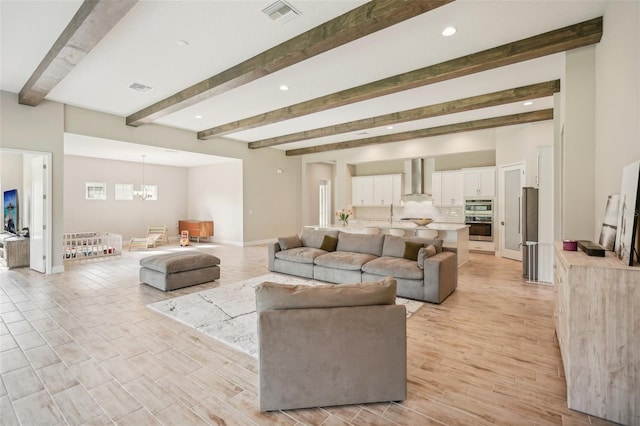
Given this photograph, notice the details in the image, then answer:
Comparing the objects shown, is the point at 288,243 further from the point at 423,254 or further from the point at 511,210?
the point at 511,210

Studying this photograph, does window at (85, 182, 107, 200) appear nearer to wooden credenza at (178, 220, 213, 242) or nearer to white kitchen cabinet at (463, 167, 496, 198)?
wooden credenza at (178, 220, 213, 242)

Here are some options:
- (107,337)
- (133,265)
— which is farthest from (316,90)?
(133,265)

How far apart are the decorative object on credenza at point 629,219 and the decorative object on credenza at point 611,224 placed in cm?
15

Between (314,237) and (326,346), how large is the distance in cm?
406

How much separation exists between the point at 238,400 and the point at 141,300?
2828mm

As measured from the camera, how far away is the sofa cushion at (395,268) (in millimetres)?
4121

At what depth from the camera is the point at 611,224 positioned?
2.39 m

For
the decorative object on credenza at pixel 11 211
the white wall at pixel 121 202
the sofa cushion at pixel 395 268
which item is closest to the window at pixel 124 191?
the white wall at pixel 121 202

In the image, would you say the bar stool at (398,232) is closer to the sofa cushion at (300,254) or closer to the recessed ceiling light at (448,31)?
the sofa cushion at (300,254)

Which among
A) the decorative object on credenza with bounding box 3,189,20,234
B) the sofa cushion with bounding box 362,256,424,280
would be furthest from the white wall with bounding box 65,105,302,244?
the sofa cushion with bounding box 362,256,424,280

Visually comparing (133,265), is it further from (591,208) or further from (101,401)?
(591,208)

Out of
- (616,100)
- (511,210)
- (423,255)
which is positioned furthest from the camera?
(511,210)

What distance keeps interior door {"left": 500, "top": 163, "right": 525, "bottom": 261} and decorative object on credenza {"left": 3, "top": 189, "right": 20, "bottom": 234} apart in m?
11.4

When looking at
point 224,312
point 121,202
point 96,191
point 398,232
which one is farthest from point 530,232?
point 96,191
